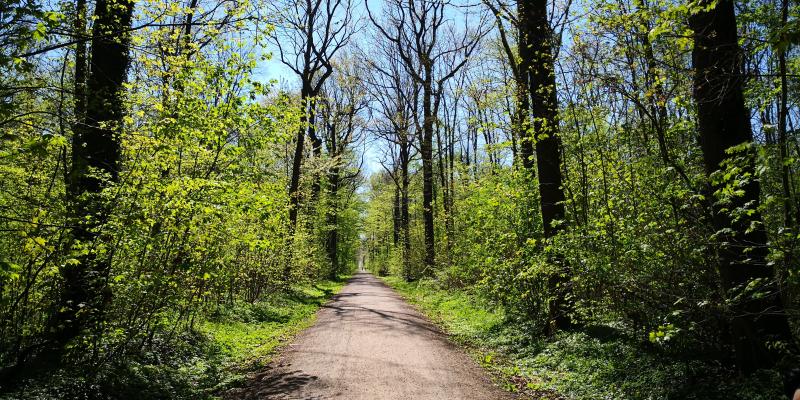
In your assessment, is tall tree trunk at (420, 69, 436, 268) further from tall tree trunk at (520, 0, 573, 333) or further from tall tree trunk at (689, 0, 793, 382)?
tall tree trunk at (689, 0, 793, 382)

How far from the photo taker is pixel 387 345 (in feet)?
30.5

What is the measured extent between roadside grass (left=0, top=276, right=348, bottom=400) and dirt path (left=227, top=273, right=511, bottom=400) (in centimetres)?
53

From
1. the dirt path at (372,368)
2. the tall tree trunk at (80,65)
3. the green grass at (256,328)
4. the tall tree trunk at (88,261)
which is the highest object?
the tall tree trunk at (80,65)

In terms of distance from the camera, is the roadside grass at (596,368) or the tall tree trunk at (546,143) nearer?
the roadside grass at (596,368)

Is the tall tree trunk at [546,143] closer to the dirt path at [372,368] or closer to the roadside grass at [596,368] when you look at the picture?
the roadside grass at [596,368]

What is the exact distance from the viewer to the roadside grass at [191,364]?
561 cm

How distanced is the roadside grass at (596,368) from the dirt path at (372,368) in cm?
57

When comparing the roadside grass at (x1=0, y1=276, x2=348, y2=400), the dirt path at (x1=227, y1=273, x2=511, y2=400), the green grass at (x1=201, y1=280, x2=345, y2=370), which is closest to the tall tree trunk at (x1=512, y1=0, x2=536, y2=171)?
the dirt path at (x1=227, y1=273, x2=511, y2=400)

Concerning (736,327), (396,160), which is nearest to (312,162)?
(396,160)

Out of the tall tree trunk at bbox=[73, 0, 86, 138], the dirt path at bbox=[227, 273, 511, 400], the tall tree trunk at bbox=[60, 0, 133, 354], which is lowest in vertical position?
the dirt path at bbox=[227, 273, 511, 400]

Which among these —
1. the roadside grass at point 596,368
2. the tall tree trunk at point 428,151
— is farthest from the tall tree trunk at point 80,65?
the tall tree trunk at point 428,151

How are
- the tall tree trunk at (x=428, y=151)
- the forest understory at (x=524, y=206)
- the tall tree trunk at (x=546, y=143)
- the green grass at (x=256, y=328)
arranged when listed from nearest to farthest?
the forest understory at (x=524, y=206)
the green grass at (x=256, y=328)
the tall tree trunk at (x=546, y=143)
the tall tree trunk at (x=428, y=151)

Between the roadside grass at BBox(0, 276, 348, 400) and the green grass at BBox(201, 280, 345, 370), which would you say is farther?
the green grass at BBox(201, 280, 345, 370)

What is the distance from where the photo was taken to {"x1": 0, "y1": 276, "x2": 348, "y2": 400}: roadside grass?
5613 millimetres
